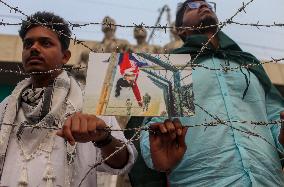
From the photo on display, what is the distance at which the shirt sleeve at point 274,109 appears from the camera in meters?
1.94

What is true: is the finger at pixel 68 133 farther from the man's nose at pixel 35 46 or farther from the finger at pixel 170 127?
the man's nose at pixel 35 46

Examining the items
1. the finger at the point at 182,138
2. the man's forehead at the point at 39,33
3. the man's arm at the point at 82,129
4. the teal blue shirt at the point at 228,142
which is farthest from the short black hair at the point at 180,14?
the man's arm at the point at 82,129

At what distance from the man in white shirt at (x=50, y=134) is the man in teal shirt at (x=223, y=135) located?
0.59ft

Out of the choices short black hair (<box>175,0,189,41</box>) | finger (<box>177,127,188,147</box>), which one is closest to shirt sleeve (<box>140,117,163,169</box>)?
finger (<box>177,127,188,147</box>)

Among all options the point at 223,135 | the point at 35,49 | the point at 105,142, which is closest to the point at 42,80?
the point at 35,49

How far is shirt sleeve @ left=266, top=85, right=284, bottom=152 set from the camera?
1943 mm

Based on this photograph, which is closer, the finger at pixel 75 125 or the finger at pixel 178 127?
the finger at pixel 75 125

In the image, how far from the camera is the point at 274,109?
6.73 ft

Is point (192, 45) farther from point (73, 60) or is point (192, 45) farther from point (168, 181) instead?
point (73, 60)

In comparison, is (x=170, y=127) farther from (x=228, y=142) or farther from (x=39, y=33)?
(x=39, y=33)

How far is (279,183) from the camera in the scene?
179 cm

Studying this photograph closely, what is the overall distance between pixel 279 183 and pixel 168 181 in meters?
0.44

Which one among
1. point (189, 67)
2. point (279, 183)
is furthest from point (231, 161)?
point (189, 67)

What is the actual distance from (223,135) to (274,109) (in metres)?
0.37
